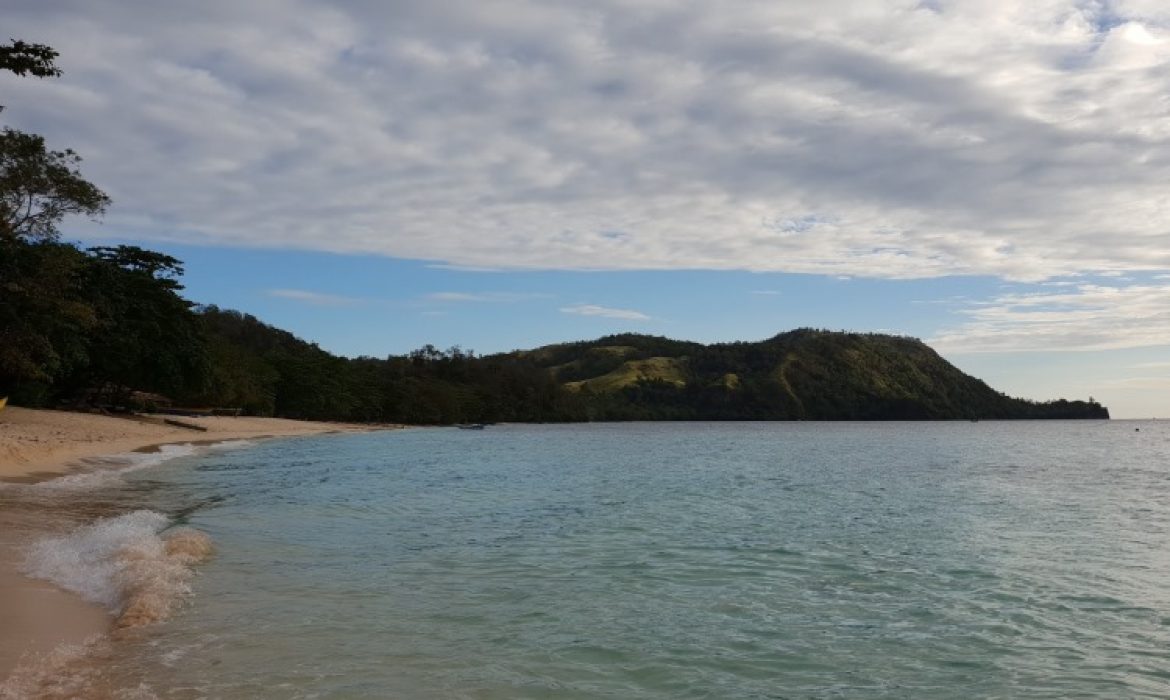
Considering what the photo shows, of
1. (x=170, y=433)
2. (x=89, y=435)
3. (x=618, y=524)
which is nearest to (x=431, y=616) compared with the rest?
(x=618, y=524)

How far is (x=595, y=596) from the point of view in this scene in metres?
10.8

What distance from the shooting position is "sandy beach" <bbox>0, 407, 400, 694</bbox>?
755cm

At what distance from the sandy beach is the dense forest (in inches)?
119

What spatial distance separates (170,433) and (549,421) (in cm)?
13443

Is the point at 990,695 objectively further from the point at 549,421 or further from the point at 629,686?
the point at 549,421

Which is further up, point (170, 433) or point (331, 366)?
point (331, 366)

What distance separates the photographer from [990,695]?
22.7ft

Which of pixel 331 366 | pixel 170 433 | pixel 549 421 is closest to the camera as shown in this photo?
pixel 170 433

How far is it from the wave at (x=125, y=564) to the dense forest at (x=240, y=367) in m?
10.0

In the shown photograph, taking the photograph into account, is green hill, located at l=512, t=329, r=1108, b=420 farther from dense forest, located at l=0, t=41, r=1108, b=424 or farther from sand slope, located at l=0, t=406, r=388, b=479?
sand slope, located at l=0, t=406, r=388, b=479

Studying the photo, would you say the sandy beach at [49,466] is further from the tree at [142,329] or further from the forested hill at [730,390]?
the forested hill at [730,390]

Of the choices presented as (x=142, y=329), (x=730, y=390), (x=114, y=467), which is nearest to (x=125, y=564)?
(x=114, y=467)

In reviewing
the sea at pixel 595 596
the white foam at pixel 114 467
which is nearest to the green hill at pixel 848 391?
the white foam at pixel 114 467

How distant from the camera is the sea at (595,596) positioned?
7.09 meters
